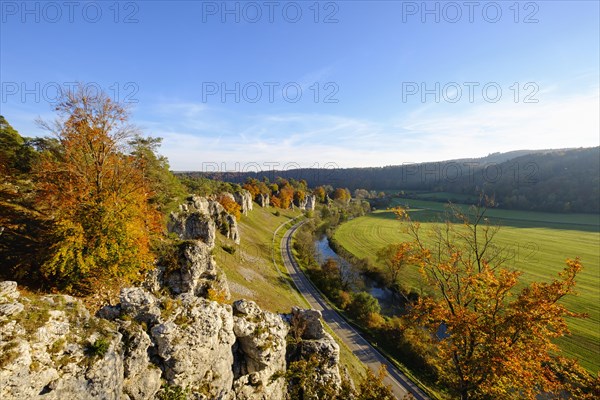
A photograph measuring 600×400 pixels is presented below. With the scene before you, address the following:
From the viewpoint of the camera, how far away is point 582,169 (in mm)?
137000

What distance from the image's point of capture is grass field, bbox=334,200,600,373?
34.6 meters

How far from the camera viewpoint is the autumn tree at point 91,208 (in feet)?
45.9

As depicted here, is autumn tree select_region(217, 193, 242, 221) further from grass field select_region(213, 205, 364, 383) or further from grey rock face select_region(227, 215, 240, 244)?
grey rock face select_region(227, 215, 240, 244)

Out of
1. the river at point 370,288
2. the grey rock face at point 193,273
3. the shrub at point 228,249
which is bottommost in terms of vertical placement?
the river at point 370,288

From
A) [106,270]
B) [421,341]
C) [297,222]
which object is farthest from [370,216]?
[106,270]

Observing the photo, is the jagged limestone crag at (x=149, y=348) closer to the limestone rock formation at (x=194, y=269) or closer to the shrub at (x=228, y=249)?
the limestone rock formation at (x=194, y=269)

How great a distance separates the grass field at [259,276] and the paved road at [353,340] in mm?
1841

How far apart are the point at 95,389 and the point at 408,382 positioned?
105 ft

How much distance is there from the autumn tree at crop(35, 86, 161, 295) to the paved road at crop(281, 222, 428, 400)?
2332 cm

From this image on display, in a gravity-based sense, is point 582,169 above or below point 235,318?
above

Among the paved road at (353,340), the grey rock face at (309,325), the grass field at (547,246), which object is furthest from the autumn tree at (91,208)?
the paved road at (353,340)

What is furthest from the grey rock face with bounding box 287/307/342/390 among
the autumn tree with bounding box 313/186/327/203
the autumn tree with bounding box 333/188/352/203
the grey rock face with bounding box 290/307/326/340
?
the autumn tree with bounding box 313/186/327/203

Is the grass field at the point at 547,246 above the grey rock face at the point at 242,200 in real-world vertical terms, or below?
below

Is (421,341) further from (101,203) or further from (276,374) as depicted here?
(101,203)
